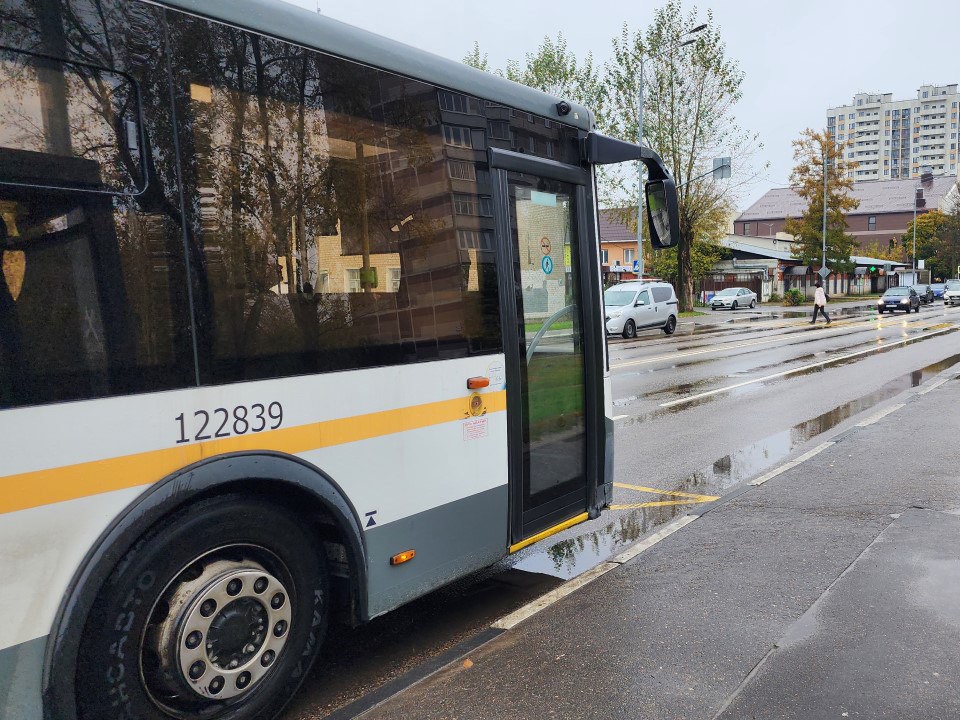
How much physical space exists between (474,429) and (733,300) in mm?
51133

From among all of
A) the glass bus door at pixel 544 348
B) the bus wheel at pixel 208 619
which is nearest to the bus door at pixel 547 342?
the glass bus door at pixel 544 348

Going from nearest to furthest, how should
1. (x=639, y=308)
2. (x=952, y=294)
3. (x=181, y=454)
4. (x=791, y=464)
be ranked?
(x=181, y=454) → (x=791, y=464) → (x=639, y=308) → (x=952, y=294)

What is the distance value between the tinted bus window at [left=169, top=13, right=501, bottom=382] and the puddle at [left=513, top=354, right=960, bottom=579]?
1.92 meters

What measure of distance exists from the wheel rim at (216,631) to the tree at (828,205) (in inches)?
2601

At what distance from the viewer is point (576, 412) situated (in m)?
4.82

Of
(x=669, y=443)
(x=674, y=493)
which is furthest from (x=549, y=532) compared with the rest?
(x=669, y=443)

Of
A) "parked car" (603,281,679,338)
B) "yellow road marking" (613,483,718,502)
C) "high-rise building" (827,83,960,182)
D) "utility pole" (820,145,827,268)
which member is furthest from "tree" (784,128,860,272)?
"high-rise building" (827,83,960,182)

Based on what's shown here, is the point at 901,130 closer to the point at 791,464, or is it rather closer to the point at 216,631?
the point at 791,464

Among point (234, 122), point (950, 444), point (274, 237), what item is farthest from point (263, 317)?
point (950, 444)

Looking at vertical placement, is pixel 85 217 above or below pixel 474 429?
above

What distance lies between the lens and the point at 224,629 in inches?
114

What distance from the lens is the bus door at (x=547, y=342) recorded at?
4223 mm

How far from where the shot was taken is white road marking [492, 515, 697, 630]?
4.16m

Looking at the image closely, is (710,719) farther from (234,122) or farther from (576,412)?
(234,122)
